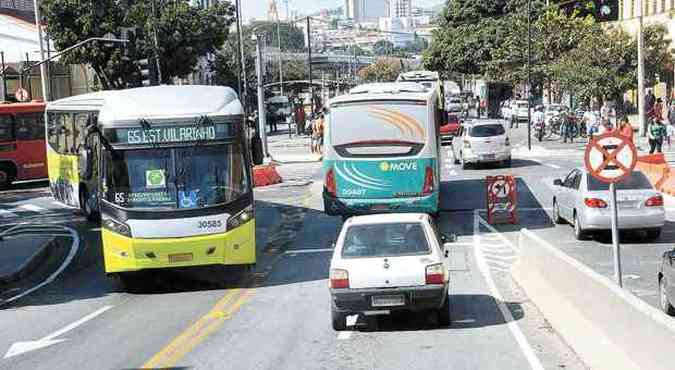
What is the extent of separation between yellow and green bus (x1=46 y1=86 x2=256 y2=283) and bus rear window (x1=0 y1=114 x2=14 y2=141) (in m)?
24.2

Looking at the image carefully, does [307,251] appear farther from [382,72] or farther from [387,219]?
[382,72]

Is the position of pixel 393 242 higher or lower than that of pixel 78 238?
higher

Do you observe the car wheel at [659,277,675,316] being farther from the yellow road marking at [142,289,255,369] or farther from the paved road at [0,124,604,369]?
the yellow road marking at [142,289,255,369]

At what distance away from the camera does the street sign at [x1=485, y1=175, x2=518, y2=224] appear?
86.7 feet

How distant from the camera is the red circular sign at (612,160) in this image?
1446 cm

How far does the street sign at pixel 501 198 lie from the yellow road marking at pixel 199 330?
380 inches

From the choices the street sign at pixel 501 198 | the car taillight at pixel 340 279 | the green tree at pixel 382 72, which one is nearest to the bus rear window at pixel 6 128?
the street sign at pixel 501 198

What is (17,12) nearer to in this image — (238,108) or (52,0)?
(52,0)

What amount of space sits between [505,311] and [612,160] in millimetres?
2941

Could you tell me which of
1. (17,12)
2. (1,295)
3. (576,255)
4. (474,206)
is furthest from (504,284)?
(17,12)

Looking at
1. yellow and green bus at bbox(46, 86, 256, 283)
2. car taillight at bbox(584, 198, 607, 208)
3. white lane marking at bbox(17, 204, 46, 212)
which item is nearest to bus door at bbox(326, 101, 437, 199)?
car taillight at bbox(584, 198, 607, 208)

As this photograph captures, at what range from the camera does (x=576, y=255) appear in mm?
21297

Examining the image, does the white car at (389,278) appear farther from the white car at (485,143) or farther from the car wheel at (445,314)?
the white car at (485,143)

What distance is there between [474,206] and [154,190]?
14113mm
